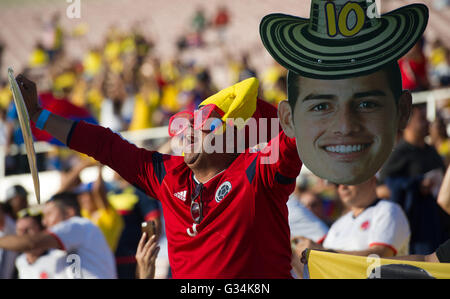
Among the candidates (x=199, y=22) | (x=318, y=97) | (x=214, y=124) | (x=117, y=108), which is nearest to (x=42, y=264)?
(x=214, y=124)

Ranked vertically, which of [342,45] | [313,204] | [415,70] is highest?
[415,70]

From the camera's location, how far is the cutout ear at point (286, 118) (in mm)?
2455

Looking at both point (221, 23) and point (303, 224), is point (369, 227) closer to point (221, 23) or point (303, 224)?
point (303, 224)

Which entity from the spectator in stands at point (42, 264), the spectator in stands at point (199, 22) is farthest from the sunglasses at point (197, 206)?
the spectator in stands at point (199, 22)

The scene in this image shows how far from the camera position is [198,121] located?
2719mm

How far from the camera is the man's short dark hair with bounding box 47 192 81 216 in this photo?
474 centimetres

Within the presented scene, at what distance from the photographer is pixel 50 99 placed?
4684 millimetres

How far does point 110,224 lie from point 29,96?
2.32 m

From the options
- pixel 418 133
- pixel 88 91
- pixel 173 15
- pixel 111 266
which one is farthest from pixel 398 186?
pixel 173 15

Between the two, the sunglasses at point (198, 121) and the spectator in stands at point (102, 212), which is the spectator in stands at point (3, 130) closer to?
the spectator in stands at point (102, 212)

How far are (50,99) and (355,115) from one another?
2.86 metres

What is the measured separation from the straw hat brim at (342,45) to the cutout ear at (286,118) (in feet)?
0.51

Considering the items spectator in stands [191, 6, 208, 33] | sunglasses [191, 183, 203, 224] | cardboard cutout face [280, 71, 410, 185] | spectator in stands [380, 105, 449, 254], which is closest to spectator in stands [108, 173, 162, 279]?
spectator in stands [380, 105, 449, 254]

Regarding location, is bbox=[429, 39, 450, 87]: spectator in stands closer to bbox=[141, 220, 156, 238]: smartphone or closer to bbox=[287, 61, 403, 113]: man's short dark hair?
bbox=[141, 220, 156, 238]: smartphone
